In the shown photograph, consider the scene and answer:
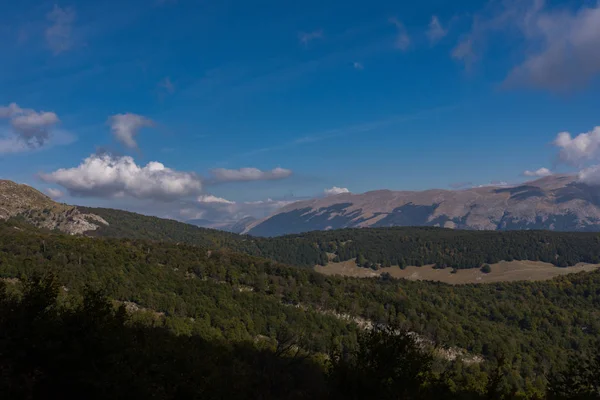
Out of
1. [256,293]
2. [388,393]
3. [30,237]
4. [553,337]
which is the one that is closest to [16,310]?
[388,393]

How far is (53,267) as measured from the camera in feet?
366

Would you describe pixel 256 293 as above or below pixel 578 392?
below

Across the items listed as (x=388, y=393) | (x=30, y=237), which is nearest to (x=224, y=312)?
(x=30, y=237)

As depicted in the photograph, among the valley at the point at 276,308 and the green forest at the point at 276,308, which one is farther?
the valley at the point at 276,308

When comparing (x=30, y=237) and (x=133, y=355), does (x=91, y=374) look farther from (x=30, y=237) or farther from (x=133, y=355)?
(x=30, y=237)

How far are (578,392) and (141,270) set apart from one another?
132 m

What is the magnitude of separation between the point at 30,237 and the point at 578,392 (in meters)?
163

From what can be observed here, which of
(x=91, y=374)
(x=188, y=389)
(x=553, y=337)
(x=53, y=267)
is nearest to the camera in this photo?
(x=91, y=374)

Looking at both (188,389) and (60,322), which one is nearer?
Answer: (188,389)

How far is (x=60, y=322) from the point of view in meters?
33.6

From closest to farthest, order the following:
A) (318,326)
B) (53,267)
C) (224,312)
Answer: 1. (53,267)
2. (224,312)
3. (318,326)

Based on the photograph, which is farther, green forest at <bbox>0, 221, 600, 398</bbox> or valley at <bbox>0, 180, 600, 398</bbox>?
valley at <bbox>0, 180, 600, 398</bbox>

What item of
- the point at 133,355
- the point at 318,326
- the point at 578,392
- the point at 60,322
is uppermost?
the point at 60,322

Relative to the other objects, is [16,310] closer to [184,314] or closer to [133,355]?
[133,355]
